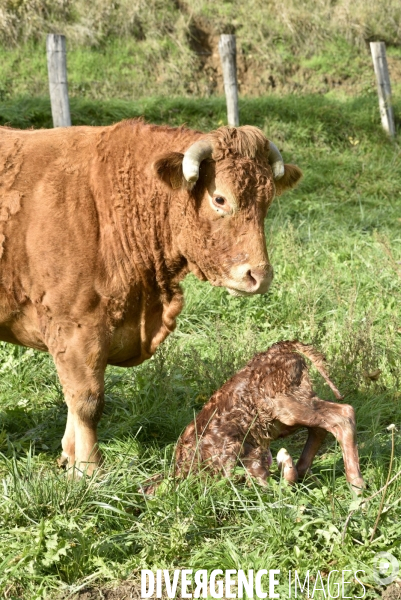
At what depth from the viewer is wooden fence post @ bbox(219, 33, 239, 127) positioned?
12.9 metres

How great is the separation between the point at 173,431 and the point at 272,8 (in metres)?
15.0

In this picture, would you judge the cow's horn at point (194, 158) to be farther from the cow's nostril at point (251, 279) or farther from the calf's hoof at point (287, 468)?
Result: the calf's hoof at point (287, 468)

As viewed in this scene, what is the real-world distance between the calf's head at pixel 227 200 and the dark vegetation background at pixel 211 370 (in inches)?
44.9

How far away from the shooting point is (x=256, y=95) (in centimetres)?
1614

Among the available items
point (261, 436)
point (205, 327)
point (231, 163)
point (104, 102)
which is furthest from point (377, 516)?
point (104, 102)

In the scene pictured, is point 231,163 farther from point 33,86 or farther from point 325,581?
point 33,86

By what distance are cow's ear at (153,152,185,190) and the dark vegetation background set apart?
152 cm

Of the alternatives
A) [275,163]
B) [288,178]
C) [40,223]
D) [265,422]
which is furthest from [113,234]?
[265,422]

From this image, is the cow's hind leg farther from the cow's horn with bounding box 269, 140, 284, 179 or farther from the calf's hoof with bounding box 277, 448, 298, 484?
the cow's horn with bounding box 269, 140, 284, 179

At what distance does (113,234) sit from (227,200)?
0.71m

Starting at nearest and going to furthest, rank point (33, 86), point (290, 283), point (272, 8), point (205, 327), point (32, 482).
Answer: point (32, 482), point (205, 327), point (290, 283), point (33, 86), point (272, 8)

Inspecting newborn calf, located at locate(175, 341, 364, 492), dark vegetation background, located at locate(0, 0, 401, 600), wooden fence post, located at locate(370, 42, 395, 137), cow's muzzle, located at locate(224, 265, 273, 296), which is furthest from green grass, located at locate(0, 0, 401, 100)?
newborn calf, located at locate(175, 341, 364, 492)

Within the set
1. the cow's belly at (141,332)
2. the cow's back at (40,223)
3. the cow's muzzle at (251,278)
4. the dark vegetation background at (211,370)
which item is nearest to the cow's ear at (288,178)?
the cow's muzzle at (251,278)

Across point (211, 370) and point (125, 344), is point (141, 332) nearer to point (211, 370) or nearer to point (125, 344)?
point (125, 344)
